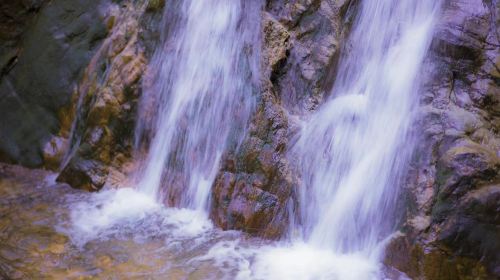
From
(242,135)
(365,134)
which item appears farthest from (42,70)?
(365,134)

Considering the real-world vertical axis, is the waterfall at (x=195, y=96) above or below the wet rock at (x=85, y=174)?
above

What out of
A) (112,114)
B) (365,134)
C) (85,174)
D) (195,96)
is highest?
(195,96)

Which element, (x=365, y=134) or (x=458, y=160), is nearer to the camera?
(x=458, y=160)

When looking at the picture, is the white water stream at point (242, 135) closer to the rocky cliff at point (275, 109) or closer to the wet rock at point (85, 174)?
the rocky cliff at point (275, 109)

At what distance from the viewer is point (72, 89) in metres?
5.73

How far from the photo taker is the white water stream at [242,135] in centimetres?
387

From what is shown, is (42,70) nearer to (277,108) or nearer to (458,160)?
(277,108)

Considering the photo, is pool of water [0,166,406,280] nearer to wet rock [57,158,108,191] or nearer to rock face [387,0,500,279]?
wet rock [57,158,108,191]

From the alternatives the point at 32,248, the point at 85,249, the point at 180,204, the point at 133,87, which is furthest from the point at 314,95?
the point at 32,248

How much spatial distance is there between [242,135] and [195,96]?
77cm

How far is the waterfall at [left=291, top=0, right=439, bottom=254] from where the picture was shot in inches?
153

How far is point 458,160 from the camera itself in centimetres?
349

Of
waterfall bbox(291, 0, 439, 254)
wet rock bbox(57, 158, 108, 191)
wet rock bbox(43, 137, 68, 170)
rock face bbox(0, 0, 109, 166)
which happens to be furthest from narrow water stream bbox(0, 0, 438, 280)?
rock face bbox(0, 0, 109, 166)

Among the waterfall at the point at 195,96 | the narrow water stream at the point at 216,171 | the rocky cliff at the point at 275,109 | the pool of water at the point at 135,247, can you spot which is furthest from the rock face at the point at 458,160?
the waterfall at the point at 195,96
